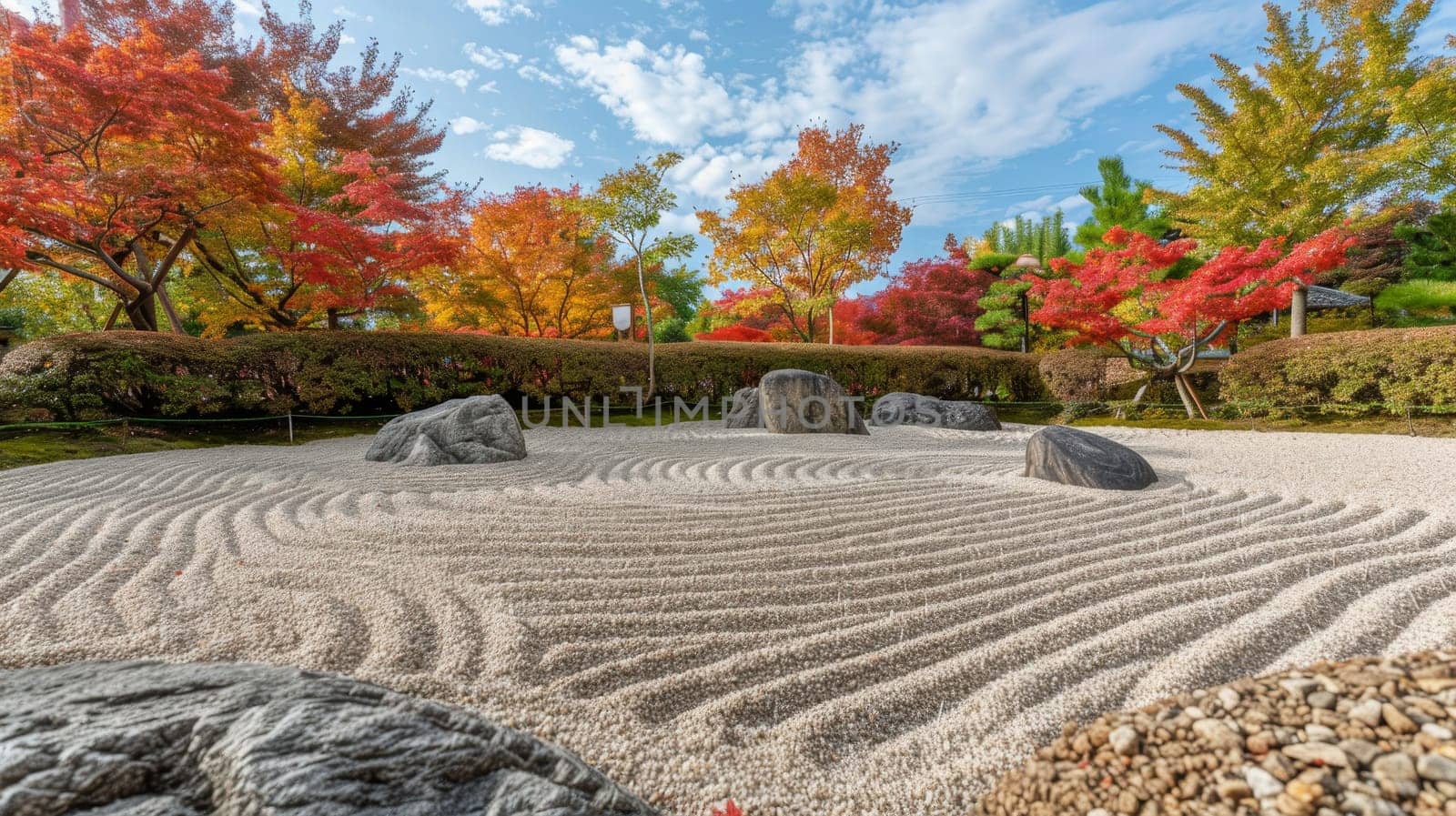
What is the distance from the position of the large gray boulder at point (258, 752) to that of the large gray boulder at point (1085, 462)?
11.8ft

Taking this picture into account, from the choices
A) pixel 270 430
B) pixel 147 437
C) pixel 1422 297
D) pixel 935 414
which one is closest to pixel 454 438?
pixel 270 430

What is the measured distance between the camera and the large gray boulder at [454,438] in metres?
4.55

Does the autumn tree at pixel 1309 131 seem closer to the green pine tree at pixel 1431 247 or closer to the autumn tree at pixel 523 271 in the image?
the green pine tree at pixel 1431 247

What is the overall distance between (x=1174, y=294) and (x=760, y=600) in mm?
8901

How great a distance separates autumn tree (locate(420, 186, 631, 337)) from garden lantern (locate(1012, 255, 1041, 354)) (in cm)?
863

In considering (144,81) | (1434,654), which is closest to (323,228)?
(144,81)

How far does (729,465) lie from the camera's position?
4508 mm

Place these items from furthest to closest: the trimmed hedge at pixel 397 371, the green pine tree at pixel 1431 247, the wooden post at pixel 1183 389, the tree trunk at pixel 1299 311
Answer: the green pine tree at pixel 1431 247 → the tree trunk at pixel 1299 311 → the wooden post at pixel 1183 389 → the trimmed hedge at pixel 397 371

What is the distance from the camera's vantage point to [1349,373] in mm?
7172

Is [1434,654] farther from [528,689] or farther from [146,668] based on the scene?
[146,668]

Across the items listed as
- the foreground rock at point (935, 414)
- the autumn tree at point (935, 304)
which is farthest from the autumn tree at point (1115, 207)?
the foreground rock at point (935, 414)

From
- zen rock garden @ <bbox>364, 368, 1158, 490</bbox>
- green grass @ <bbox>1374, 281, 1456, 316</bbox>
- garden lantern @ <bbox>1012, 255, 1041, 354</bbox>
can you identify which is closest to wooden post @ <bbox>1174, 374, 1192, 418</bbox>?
zen rock garden @ <bbox>364, 368, 1158, 490</bbox>

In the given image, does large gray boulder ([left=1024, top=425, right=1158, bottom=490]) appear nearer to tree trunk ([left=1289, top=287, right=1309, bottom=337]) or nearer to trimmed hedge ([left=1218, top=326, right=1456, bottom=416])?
trimmed hedge ([left=1218, top=326, right=1456, bottom=416])

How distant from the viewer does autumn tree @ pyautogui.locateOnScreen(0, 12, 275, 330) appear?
5.53 metres
